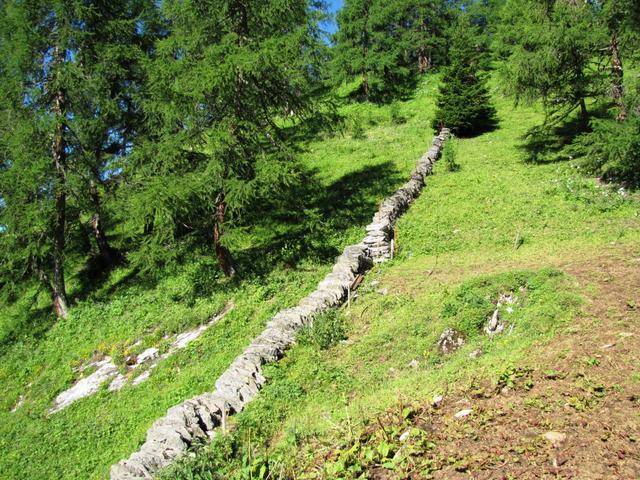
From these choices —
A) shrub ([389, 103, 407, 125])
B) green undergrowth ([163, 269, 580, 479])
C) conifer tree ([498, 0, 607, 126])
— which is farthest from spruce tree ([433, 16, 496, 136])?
green undergrowth ([163, 269, 580, 479])

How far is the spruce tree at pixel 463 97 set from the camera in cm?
2794

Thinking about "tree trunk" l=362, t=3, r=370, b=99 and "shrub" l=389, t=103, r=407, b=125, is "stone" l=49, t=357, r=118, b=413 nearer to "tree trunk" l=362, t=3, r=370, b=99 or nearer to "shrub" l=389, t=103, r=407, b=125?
"shrub" l=389, t=103, r=407, b=125

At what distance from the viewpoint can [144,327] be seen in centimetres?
1363

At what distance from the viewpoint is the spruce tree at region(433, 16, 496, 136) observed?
91.7 feet

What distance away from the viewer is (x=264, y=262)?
15.4 m

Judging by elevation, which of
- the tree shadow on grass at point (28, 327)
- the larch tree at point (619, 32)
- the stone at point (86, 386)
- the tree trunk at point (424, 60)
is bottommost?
the stone at point (86, 386)

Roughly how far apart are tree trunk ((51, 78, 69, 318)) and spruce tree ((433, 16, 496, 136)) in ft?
73.3

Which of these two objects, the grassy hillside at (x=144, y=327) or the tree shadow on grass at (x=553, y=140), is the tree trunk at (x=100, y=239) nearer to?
the grassy hillside at (x=144, y=327)

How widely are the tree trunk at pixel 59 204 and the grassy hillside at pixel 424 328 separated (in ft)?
35.8

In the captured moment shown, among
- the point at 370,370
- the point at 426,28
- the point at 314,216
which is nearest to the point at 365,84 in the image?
the point at 426,28

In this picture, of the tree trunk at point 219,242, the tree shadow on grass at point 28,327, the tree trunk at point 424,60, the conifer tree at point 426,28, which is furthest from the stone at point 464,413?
the tree trunk at point 424,60

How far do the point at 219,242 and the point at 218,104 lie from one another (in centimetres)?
429

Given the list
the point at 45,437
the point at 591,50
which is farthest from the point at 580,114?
the point at 45,437

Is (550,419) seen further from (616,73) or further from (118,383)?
(616,73)
